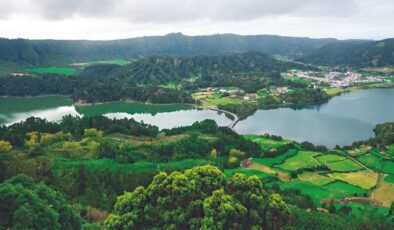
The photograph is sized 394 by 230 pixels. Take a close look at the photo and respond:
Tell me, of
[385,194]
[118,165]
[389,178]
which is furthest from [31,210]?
[389,178]

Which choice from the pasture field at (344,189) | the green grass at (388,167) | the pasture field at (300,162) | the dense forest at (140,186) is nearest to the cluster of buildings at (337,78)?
the dense forest at (140,186)

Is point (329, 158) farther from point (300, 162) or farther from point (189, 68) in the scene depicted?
point (189, 68)

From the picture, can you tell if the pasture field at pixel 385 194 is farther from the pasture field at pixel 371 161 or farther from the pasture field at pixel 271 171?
the pasture field at pixel 271 171

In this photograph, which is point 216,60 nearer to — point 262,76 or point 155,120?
point 262,76

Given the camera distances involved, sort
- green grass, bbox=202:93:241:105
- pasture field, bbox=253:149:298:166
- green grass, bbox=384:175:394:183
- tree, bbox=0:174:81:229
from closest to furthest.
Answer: tree, bbox=0:174:81:229, green grass, bbox=384:175:394:183, pasture field, bbox=253:149:298:166, green grass, bbox=202:93:241:105

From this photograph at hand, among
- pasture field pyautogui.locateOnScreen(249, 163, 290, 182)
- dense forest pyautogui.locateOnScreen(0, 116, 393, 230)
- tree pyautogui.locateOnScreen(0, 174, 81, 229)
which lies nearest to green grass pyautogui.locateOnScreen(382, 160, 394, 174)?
dense forest pyautogui.locateOnScreen(0, 116, 393, 230)

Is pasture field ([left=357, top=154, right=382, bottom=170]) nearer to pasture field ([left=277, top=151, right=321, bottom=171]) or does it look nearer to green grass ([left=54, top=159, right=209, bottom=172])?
pasture field ([left=277, top=151, right=321, bottom=171])

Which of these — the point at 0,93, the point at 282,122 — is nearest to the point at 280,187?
the point at 282,122
